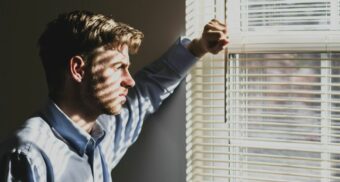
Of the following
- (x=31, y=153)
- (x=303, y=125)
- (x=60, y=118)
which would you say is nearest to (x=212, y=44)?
(x=303, y=125)

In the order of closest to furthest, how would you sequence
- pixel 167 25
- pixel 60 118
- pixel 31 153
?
1. pixel 31 153
2. pixel 60 118
3. pixel 167 25

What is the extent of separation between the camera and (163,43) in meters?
1.62

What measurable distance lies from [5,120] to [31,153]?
744 millimetres

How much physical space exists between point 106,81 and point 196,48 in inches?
12.5

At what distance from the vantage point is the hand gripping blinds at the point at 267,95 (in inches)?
57.1

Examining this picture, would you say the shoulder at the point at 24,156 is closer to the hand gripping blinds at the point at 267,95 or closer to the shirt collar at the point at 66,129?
the shirt collar at the point at 66,129

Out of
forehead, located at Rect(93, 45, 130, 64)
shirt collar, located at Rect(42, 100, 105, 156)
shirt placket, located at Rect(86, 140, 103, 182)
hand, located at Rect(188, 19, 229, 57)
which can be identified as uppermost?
hand, located at Rect(188, 19, 229, 57)

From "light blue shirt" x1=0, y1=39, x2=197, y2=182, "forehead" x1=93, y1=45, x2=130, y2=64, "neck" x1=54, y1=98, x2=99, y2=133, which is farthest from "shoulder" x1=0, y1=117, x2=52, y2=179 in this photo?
"forehead" x1=93, y1=45, x2=130, y2=64

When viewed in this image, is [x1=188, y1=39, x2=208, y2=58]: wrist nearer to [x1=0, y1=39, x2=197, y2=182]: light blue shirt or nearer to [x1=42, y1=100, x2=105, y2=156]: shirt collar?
[x1=0, y1=39, x2=197, y2=182]: light blue shirt

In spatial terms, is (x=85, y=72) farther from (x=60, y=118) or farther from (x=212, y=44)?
(x=212, y=44)

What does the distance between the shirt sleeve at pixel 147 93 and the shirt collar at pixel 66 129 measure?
7.0 inches

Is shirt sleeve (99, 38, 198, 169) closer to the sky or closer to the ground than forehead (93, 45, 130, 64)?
closer to the ground

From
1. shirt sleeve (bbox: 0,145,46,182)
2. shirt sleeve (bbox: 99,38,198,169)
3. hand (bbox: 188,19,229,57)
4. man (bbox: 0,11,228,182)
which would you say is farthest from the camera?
shirt sleeve (bbox: 99,38,198,169)

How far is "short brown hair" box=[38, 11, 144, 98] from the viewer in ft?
4.48
